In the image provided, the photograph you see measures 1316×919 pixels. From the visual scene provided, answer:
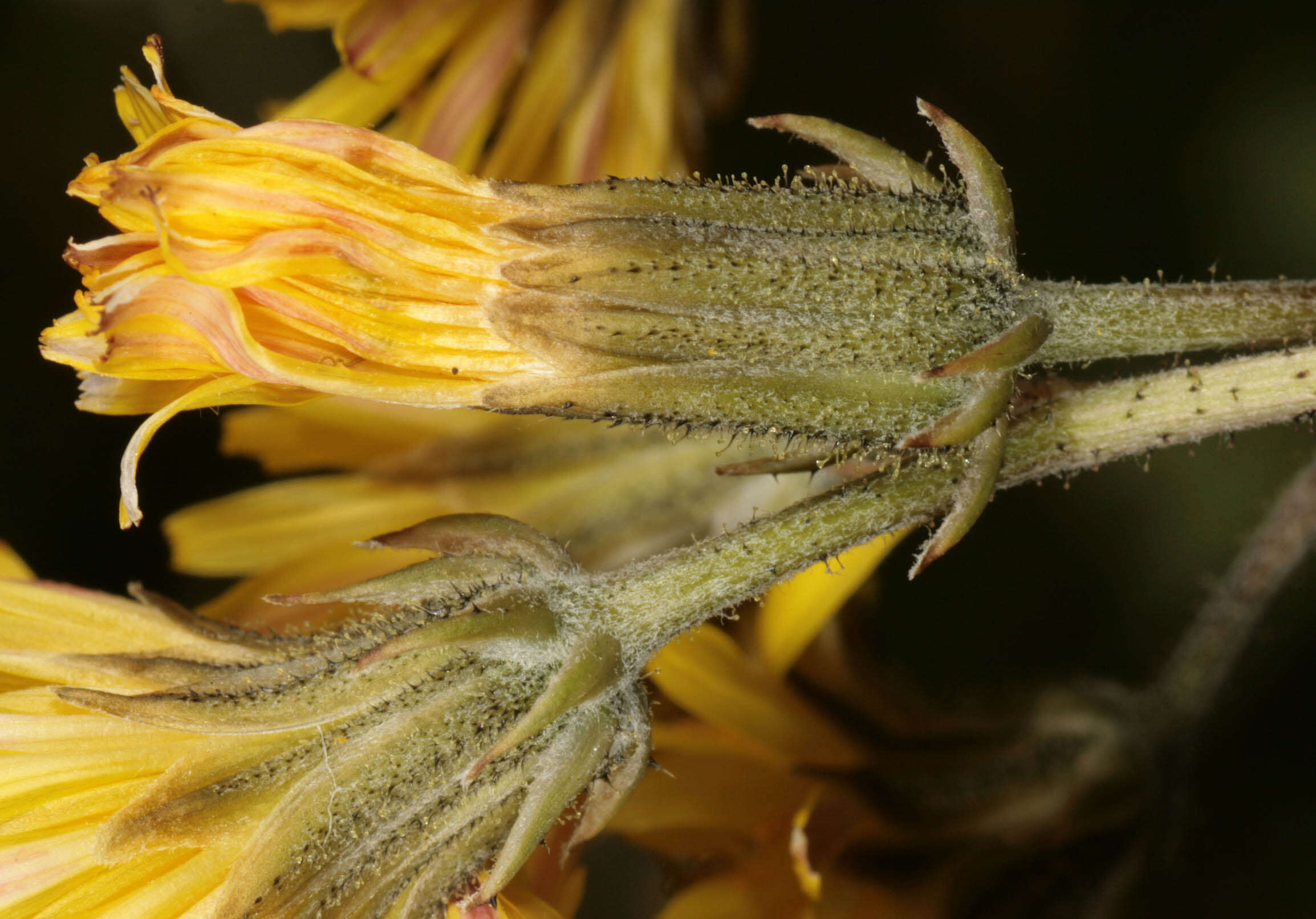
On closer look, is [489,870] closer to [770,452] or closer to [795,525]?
[795,525]

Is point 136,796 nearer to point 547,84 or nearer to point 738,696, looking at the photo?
point 738,696

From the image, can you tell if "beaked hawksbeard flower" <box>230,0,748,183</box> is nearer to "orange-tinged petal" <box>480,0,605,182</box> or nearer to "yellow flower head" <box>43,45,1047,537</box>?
"orange-tinged petal" <box>480,0,605,182</box>

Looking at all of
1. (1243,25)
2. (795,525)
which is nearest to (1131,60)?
(1243,25)

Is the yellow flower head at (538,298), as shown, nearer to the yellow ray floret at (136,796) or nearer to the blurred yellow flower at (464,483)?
the yellow ray floret at (136,796)

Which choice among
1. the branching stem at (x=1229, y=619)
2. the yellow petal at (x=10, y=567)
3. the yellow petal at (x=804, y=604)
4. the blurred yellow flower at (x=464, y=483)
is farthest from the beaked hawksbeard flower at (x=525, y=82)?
the branching stem at (x=1229, y=619)

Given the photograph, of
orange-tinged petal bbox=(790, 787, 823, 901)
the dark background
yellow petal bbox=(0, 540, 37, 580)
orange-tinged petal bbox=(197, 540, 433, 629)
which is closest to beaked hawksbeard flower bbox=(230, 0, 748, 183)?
the dark background

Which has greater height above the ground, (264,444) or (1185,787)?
(264,444)

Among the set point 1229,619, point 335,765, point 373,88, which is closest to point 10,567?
point 335,765
